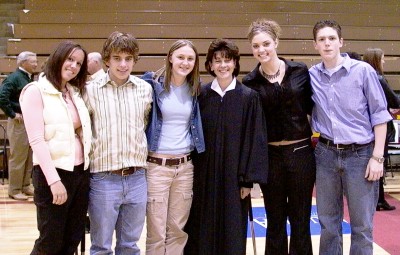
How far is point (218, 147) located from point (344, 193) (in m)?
0.70

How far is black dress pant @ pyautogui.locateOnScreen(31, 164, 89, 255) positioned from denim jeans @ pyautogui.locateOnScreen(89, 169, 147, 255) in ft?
0.18

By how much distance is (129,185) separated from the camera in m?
2.14

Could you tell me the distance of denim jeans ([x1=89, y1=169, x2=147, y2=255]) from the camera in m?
2.11

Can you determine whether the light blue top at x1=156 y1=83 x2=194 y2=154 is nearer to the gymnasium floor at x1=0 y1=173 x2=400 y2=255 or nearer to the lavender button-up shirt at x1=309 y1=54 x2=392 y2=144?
the lavender button-up shirt at x1=309 y1=54 x2=392 y2=144

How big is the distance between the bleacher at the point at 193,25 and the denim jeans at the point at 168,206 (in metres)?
4.25

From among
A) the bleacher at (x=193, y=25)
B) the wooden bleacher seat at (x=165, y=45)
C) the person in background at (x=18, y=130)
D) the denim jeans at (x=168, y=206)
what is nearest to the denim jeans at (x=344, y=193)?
the denim jeans at (x=168, y=206)

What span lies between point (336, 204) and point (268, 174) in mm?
384

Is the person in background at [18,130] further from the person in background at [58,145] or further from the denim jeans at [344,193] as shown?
the denim jeans at [344,193]

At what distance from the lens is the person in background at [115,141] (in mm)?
2096

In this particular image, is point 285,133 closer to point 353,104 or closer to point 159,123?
point 353,104

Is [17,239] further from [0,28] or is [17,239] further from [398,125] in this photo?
[0,28]

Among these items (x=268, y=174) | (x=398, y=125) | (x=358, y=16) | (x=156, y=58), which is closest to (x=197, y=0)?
(x=156, y=58)

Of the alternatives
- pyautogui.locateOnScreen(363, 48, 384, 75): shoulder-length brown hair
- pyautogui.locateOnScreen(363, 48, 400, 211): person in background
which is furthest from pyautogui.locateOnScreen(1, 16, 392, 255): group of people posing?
pyautogui.locateOnScreen(363, 48, 384, 75): shoulder-length brown hair

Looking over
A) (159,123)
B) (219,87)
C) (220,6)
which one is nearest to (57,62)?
(159,123)
